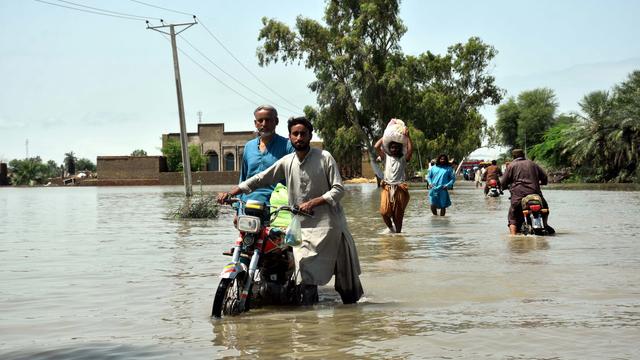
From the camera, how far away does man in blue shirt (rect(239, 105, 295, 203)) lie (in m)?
8.01

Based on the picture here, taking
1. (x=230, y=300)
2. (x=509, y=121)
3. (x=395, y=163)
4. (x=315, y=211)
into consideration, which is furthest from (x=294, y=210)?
(x=509, y=121)

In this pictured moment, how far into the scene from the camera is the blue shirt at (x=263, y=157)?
8.11 meters

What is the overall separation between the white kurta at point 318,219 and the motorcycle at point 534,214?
25.4ft

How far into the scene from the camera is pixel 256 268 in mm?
7172

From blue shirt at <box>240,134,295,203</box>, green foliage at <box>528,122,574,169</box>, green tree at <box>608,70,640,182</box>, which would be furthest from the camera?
green foliage at <box>528,122,574,169</box>

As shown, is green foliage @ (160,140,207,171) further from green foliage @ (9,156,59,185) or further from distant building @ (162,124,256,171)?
green foliage @ (9,156,59,185)

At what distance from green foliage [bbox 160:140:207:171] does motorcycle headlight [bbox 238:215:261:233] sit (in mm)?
86784

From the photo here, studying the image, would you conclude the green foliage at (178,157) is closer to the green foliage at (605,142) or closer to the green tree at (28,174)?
the green tree at (28,174)

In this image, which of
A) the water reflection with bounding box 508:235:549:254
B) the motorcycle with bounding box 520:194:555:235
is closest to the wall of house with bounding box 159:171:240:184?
the motorcycle with bounding box 520:194:555:235

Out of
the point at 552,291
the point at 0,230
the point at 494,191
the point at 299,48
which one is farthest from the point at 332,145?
the point at 552,291

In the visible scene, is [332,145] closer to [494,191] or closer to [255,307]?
[494,191]

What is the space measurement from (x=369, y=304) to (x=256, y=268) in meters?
1.22

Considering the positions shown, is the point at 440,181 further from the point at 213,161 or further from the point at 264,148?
the point at 213,161

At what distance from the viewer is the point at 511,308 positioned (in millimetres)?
7426
